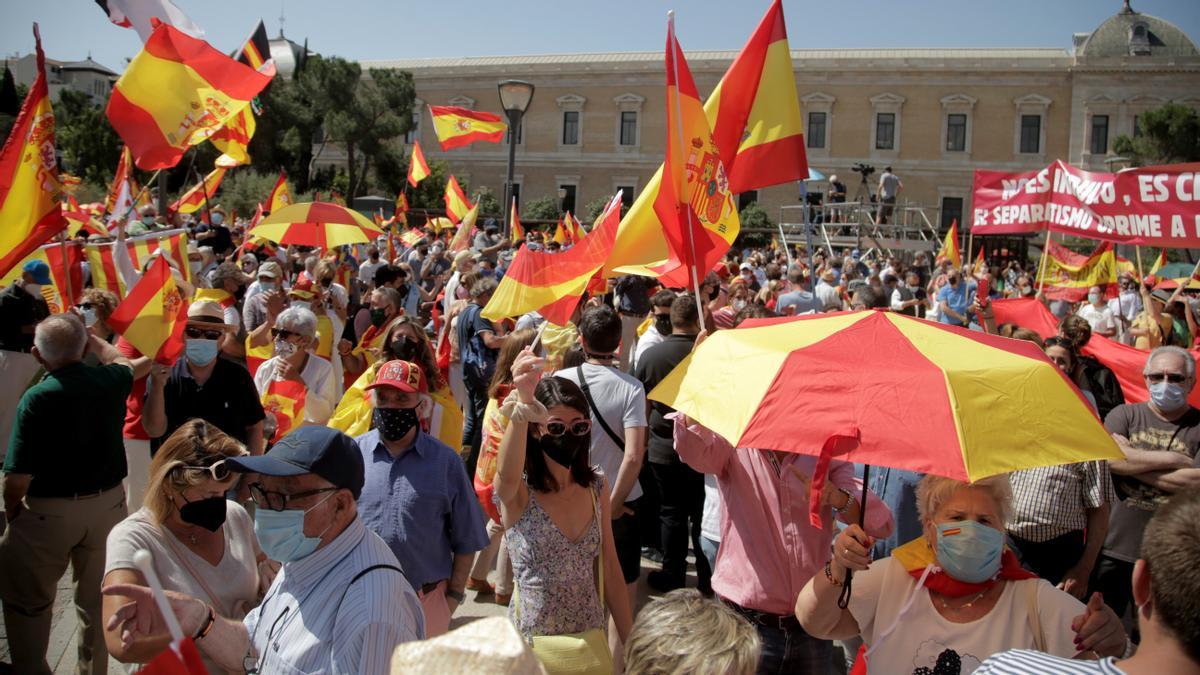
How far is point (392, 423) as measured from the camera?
342 cm

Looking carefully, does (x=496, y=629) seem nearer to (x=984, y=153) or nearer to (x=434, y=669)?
(x=434, y=669)

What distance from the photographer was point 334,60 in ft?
156

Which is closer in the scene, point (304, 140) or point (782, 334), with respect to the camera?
point (782, 334)

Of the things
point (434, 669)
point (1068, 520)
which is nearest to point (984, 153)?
point (1068, 520)

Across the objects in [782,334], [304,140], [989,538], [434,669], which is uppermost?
[304,140]

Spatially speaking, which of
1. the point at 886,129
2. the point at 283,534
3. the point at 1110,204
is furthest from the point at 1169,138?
the point at 283,534

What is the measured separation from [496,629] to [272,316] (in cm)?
615

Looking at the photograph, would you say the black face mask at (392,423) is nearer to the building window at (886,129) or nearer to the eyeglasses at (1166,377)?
the eyeglasses at (1166,377)

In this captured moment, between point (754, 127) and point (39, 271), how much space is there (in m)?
5.90

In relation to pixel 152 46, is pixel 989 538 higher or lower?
lower

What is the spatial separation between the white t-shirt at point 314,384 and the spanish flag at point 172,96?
7.87 feet

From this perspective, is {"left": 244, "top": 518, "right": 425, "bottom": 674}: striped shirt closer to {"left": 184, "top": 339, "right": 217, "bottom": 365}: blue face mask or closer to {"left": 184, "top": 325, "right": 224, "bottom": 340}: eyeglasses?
{"left": 184, "top": 339, "right": 217, "bottom": 365}: blue face mask

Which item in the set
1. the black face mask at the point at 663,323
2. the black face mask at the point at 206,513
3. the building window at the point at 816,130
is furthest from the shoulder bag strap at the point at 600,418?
the building window at the point at 816,130

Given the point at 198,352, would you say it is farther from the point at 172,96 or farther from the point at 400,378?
the point at 172,96
